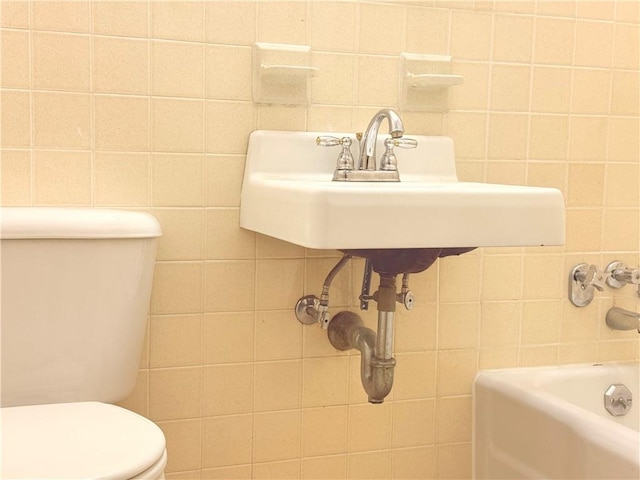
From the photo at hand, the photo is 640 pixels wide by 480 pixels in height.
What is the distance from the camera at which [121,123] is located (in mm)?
Answer: 1533

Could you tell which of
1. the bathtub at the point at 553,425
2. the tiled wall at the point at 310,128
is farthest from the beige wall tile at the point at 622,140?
the bathtub at the point at 553,425

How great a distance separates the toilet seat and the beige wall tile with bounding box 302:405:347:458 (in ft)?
1.64

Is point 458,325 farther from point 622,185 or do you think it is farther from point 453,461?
point 622,185

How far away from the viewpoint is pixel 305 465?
67.2 inches

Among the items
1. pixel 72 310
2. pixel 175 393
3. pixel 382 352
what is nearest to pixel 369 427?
pixel 382 352

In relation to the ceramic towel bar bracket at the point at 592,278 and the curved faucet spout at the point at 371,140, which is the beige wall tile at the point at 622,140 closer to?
the ceramic towel bar bracket at the point at 592,278

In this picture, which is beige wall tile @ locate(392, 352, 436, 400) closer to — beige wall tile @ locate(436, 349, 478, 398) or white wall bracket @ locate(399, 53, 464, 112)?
beige wall tile @ locate(436, 349, 478, 398)

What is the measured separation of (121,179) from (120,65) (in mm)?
217

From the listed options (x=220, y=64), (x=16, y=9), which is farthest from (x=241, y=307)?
(x=16, y=9)

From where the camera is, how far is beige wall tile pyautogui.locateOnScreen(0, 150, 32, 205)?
1.48 metres

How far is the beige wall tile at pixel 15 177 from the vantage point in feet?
4.85

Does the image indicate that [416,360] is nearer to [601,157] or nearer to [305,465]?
[305,465]

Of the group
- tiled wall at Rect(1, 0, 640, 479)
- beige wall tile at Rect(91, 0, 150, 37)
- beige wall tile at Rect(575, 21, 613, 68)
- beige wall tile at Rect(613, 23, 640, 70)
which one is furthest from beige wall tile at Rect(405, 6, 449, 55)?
beige wall tile at Rect(91, 0, 150, 37)

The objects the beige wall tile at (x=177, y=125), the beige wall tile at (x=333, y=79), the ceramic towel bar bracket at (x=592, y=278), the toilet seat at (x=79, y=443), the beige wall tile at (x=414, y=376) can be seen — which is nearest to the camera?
the toilet seat at (x=79, y=443)
